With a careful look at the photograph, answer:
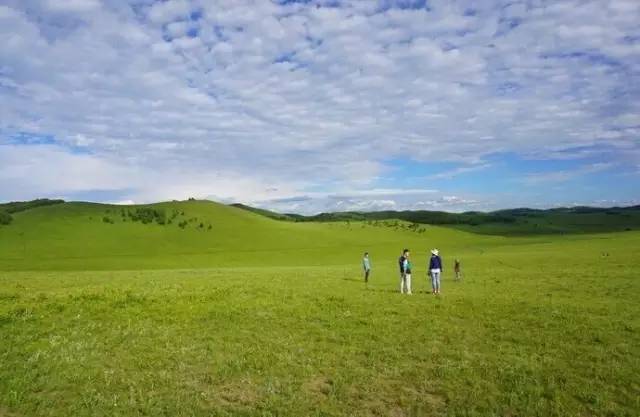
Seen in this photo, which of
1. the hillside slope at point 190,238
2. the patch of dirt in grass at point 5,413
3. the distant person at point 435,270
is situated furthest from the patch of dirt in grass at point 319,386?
the hillside slope at point 190,238

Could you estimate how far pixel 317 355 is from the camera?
58.4 ft

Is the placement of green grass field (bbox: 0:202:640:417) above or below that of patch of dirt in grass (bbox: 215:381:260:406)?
above

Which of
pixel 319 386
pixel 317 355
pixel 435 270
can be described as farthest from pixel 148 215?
pixel 319 386

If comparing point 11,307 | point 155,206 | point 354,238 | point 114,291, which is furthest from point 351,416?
point 155,206

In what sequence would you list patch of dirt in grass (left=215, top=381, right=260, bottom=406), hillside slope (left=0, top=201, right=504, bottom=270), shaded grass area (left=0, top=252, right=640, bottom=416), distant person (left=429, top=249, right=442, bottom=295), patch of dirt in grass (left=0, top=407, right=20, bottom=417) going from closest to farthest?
patch of dirt in grass (left=0, top=407, right=20, bottom=417)
shaded grass area (left=0, top=252, right=640, bottom=416)
patch of dirt in grass (left=215, top=381, right=260, bottom=406)
distant person (left=429, top=249, right=442, bottom=295)
hillside slope (left=0, top=201, right=504, bottom=270)

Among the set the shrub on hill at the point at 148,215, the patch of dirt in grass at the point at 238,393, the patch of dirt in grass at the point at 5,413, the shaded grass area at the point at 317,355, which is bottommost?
the patch of dirt in grass at the point at 5,413

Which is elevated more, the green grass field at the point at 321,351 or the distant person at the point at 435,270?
the distant person at the point at 435,270

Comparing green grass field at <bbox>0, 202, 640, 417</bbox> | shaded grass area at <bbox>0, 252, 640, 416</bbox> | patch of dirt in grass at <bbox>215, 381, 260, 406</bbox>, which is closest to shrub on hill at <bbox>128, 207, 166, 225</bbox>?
green grass field at <bbox>0, 202, 640, 417</bbox>

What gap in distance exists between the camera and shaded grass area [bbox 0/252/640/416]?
Answer: 13883 mm

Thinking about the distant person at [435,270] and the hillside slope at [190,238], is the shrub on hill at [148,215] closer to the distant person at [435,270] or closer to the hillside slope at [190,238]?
the hillside slope at [190,238]

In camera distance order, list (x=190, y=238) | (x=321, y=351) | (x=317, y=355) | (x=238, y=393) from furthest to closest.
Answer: (x=190, y=238), (x=321, y=351), (x=317, y=355), (x=238, y=393)

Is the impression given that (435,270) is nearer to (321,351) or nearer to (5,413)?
(321,351)

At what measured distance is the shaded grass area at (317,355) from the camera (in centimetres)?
1388

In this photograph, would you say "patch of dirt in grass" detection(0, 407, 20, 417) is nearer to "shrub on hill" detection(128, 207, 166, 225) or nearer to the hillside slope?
the hillside slope
